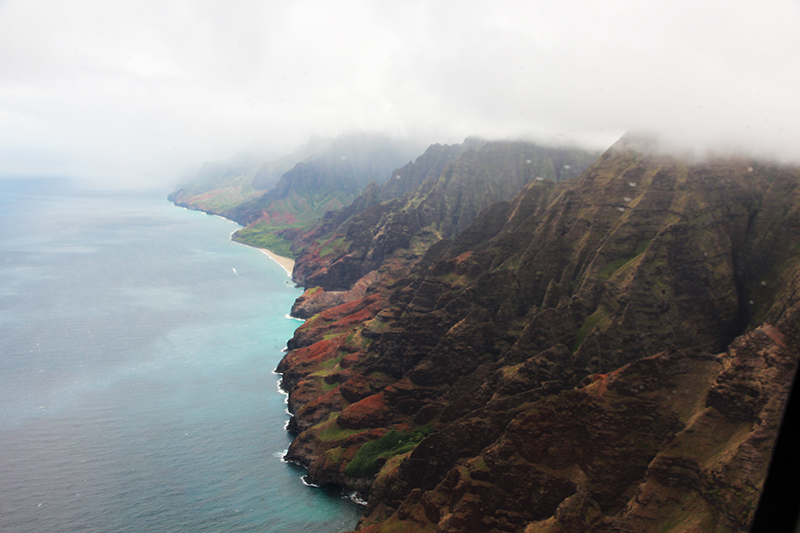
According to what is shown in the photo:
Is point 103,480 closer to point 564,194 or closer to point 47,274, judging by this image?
point 564,194

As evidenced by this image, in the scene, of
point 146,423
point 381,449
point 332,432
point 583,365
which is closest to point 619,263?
point 583,365

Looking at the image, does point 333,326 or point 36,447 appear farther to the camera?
point 333,326

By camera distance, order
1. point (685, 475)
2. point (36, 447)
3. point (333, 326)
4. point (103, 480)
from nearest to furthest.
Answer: point (685, 475)
point (103, 480)
point (36, 447)
point (333, 326)

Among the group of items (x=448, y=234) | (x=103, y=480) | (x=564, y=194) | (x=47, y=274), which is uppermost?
(x=564, y=194)

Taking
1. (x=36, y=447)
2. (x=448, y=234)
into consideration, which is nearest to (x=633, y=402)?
(x=36, y=447)

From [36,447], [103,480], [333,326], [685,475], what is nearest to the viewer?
[685,475]

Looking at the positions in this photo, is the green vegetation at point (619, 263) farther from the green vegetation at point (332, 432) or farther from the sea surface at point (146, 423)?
the sea surface at point (146, 423)

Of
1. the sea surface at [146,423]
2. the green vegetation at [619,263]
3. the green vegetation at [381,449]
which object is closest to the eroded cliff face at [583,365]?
the green vegetation at [381,449]

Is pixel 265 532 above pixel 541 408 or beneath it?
beneath
